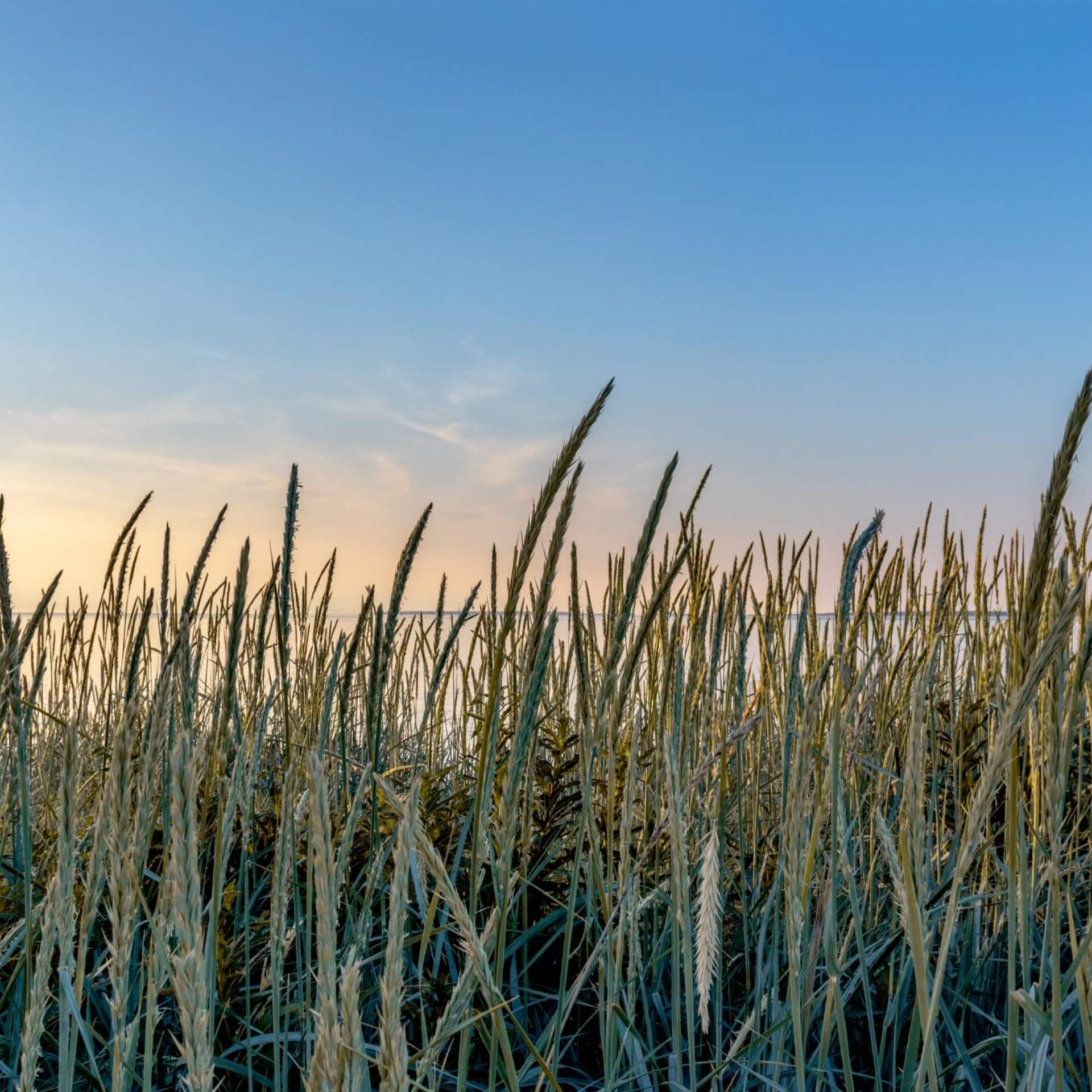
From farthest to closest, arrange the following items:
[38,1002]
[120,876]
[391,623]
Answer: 1. [391,623]
2. [38,1002]
3. [120,876]

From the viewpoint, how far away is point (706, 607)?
147 centimetres

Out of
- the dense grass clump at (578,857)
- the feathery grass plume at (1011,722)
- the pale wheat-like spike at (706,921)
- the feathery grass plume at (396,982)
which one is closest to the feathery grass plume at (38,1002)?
the dense grass clump at (578,857)

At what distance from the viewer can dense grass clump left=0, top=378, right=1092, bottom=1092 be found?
687mm

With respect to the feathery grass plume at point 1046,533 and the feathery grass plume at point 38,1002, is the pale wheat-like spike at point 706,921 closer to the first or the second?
the feathery grass plume at point 1046,533

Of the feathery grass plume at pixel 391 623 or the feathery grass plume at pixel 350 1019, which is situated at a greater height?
the feathery grass plume at pixel 391 623

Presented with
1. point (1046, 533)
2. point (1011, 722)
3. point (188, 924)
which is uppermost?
point (1046, 533)

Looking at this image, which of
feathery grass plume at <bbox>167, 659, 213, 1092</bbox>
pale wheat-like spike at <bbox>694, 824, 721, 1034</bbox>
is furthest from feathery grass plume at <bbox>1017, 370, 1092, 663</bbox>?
feathery grass plume at <bbox>167, 659, 213, 1092</bbox>

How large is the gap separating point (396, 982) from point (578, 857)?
0.65m

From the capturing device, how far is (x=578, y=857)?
112 cm

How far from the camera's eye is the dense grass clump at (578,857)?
2.25 feet

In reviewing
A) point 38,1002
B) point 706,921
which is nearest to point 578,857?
point 706,921

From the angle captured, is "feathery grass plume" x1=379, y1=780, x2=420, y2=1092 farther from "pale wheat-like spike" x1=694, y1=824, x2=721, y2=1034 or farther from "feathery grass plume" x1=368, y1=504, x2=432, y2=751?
"feathery grass plume" x1=368, y1=504, x2=432, y2=751

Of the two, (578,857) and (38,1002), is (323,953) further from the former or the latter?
(578,857)

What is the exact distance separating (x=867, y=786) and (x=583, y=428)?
1.48 metres
